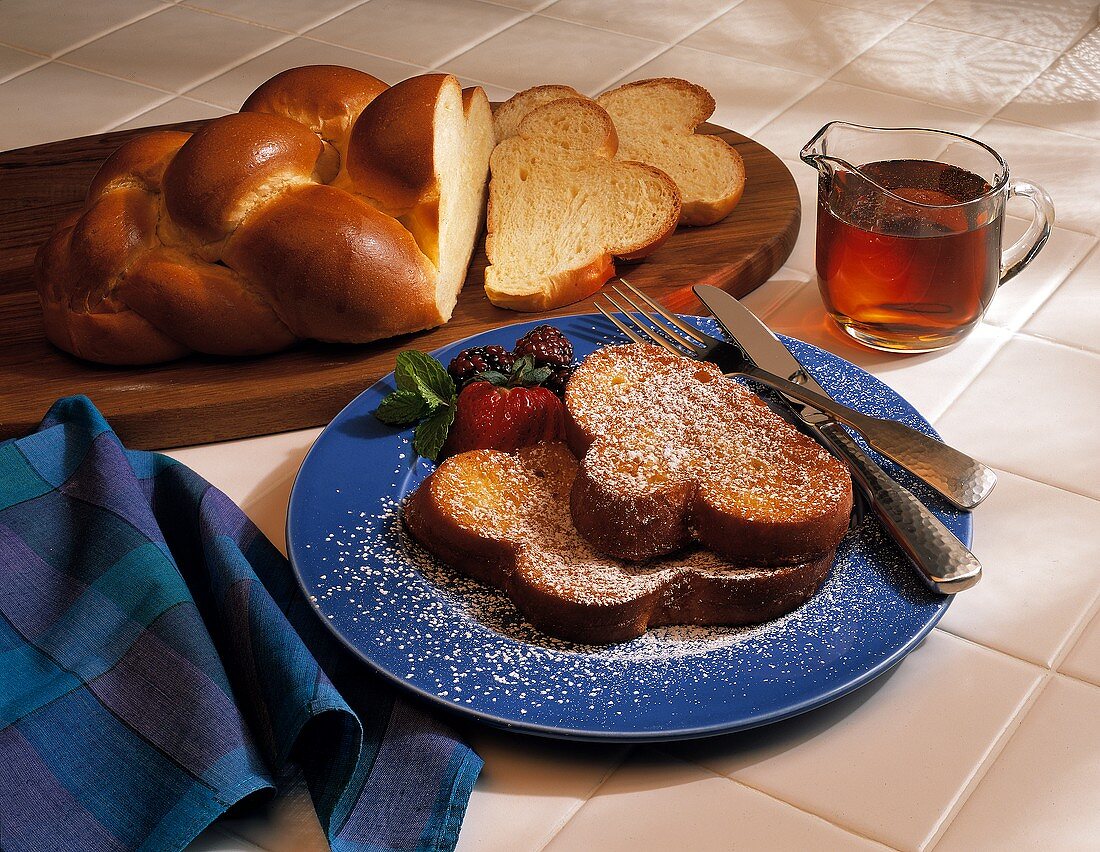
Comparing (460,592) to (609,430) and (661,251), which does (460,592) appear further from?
(661,251)

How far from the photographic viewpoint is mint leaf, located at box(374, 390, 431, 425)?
4.06 feet

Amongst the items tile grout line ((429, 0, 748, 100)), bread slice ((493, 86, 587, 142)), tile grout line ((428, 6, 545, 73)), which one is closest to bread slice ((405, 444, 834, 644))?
bread slice ((493, 86, 587, 142))

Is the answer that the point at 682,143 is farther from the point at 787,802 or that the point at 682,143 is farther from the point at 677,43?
the point at 787,802

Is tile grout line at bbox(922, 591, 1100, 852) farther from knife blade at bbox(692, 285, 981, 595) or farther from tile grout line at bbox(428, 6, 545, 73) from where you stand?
tile grout line at bbox(428, 6, 545, 73)

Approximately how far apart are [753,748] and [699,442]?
0.97 feet

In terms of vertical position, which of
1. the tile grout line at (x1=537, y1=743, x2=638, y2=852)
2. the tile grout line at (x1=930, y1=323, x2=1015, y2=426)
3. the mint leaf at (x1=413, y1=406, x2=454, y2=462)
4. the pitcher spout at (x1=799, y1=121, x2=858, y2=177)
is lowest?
the tile grout line at (x1=930, y1=323, x2=1015, y2=426)

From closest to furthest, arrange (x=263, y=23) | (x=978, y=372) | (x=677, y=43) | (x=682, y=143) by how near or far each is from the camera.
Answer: (x=978, y=372), (x=682, y=143), (x=677, y=43), (x=263, y=23)

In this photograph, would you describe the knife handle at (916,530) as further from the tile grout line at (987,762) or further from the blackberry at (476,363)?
the blackberry at (476,363)

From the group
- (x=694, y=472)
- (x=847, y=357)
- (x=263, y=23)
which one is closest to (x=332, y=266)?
(x=694, y=472)

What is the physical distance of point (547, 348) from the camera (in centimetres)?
130

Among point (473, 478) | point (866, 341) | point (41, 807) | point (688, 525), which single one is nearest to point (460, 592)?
point (473, 478)

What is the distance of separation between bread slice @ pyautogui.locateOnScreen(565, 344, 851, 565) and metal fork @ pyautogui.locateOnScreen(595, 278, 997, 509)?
70 millimetres

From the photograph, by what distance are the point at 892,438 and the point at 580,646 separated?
0.38 metres

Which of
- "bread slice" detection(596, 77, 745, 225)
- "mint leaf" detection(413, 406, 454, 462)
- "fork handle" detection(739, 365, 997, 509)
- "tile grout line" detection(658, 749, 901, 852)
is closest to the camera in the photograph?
"tile grout line" detection(658, 749, 901, 852)
